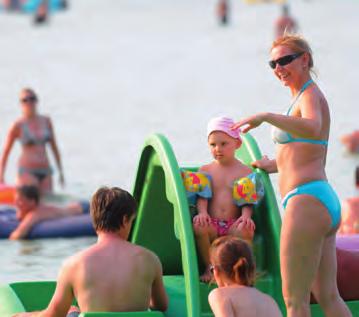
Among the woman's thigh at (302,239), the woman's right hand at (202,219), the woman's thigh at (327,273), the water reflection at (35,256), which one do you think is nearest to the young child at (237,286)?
the woman's thigh at (302,239)

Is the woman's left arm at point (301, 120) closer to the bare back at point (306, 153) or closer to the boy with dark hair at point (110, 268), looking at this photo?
the bare back at point (306, 153)

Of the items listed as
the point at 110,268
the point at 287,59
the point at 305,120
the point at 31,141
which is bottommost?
the point at 31,141

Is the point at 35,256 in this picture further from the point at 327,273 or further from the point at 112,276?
the point at 327,273

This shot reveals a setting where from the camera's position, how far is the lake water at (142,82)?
19.1m

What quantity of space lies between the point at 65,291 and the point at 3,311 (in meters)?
1.03

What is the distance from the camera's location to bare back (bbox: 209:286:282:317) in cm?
565

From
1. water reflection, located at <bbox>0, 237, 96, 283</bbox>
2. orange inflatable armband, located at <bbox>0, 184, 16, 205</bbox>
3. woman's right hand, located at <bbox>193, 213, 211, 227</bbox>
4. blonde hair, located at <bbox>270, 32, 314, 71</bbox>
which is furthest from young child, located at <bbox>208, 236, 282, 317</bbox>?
orange inflatable armband, located at <bbox>0, 184, 16, 205</bbox>

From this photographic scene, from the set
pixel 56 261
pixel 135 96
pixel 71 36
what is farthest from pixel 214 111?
pixel 71 36

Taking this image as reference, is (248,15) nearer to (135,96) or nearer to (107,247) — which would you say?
(135,96)

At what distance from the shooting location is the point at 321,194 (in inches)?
237

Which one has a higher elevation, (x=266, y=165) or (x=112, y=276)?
(x=266, y=165)

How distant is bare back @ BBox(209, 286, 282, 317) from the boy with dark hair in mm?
573

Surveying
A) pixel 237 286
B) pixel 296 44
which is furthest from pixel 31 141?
pixel 237 286

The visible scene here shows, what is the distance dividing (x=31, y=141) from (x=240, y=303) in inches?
333
